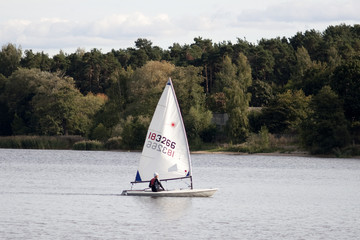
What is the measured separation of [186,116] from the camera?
367 feet

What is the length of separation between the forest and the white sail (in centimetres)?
5335

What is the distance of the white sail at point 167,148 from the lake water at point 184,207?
1.66m

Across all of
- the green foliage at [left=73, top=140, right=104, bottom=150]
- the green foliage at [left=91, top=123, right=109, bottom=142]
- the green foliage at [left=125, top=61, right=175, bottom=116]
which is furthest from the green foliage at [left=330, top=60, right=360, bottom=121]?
the green foliage at [left=91, top=123, right=109, bottom=142]

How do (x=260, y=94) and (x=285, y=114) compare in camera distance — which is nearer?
(x=285, y=114)

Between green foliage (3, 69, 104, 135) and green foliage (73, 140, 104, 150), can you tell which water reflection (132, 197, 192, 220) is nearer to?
green foliage (73, 140, 104, 150)

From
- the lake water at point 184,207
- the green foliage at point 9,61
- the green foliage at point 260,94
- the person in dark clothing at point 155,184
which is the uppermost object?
the green foliage at point 9,61

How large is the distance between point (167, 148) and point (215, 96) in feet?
264

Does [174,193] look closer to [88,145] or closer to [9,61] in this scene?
[88,145]

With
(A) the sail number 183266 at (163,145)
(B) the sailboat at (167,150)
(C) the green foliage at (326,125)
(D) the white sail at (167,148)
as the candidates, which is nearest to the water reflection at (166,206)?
(B) the sailboat at (167,150)

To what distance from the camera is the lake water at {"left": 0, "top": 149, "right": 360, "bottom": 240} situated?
1324 inches

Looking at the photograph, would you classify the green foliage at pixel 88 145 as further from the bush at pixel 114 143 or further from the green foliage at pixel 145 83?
the green foliage at pixel 145 83

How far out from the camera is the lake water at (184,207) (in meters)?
33.6

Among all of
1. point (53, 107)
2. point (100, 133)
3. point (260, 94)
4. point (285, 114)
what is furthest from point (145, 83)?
point (285, 114)

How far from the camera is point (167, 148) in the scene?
4431 cm
